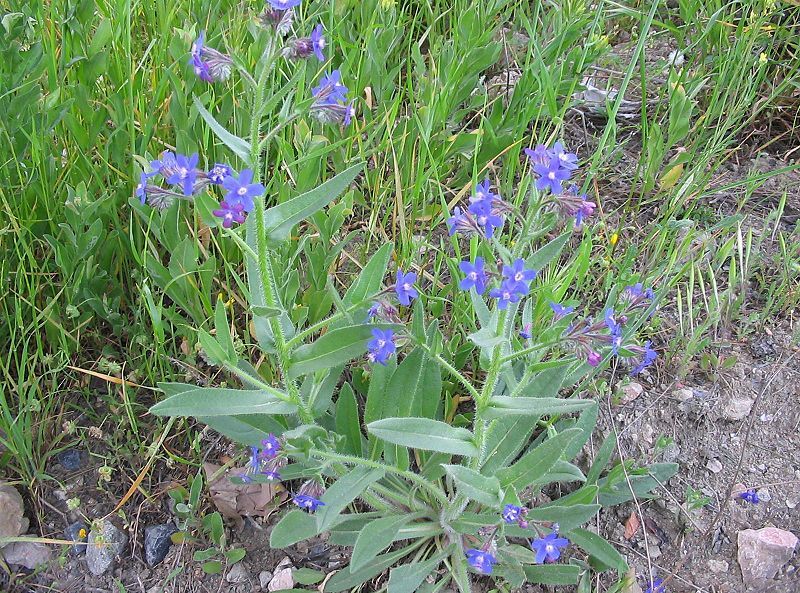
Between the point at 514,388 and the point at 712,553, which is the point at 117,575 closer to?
the point at 514,388

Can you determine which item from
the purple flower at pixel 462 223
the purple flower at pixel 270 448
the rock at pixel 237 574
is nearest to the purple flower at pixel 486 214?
the purple flower at pixel 462 223

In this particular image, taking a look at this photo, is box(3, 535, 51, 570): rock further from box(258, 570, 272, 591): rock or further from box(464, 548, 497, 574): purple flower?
box(464, 548, 497, 574): purple flower

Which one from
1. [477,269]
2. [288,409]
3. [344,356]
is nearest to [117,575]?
[288,409]

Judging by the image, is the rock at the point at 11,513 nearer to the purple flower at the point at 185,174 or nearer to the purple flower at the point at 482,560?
the purple flower at the point at 185,174

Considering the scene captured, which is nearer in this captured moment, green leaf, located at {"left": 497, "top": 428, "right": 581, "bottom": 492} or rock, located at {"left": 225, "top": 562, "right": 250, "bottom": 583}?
green leaf, located at {"left": 497, "top": 428, "right": 581, "bottom": 492}

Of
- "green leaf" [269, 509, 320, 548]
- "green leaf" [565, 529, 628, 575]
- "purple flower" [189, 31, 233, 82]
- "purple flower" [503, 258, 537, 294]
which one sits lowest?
"green leaf" [565, 529, 628, 575]

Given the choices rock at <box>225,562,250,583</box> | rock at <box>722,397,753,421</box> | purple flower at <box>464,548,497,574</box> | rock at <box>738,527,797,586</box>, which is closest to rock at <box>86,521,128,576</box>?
rock at <box>225,562,250,583</box>
